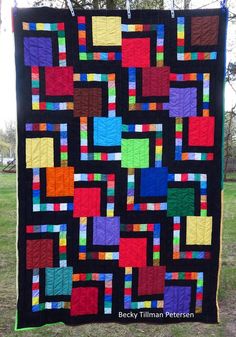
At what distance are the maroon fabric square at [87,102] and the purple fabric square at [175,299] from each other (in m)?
0.97

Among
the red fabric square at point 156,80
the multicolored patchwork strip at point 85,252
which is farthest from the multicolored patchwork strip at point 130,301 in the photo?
the red fabric square at point 156,80

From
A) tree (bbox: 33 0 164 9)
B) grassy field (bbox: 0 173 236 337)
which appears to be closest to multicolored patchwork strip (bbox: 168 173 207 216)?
grassy field (bbox: 0 173 236 337)

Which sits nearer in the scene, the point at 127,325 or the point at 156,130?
the point at 156,130

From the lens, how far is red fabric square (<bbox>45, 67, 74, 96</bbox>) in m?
2.00

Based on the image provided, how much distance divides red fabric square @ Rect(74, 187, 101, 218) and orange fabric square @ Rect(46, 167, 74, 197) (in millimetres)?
42

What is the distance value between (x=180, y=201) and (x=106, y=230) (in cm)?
40

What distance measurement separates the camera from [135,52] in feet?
6.65

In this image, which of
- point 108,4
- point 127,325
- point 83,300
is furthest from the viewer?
point 108,4

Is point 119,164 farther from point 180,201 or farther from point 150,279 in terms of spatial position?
point 150,279

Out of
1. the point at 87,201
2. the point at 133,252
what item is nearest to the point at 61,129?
the point at 87,201

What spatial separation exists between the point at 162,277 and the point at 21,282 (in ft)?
2.32

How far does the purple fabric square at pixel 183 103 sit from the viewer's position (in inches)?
80.8

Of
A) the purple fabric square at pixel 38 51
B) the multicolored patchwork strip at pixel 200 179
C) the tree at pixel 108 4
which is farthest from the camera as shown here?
the tree at pixel 108 4

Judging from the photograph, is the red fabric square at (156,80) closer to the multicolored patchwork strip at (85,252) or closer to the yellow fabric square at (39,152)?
the yellow fabric square at (39,152)
